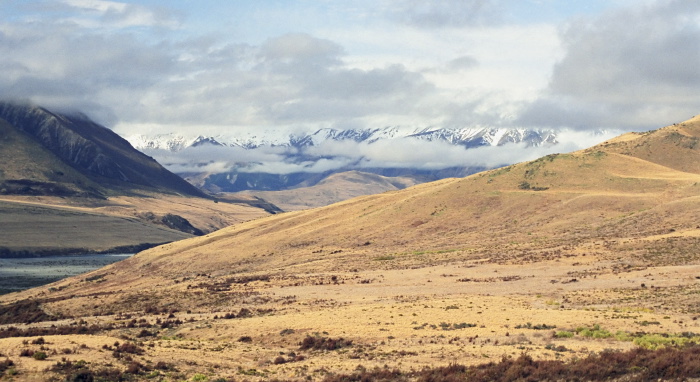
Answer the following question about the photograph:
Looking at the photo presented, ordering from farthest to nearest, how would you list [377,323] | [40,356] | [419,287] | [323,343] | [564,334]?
[419,287] < [377,323] < [323,343] < [564,334] < [40,356]

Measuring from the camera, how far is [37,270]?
531 ft

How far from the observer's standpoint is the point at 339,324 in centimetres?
4900

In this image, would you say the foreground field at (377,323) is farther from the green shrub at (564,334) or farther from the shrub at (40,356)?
the shrub at (40,356)

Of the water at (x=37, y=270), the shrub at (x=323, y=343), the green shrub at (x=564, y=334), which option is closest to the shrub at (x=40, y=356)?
the shrub at (x=323, y=343)

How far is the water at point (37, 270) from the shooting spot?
431 feet

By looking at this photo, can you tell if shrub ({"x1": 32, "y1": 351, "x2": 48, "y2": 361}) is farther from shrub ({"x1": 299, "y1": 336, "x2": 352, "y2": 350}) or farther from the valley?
shrub ({"x1": 299, "y1": 336, "x2": 352, "y2": 350})

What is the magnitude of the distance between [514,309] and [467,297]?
9.63 meters

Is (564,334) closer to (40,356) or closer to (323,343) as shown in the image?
(323,343)

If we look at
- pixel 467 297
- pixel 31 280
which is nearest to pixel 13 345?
pixel 467 297

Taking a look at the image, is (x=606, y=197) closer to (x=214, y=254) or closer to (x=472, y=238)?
(x=472, y=238)

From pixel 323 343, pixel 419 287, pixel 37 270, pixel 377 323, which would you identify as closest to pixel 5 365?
pixel 323 343

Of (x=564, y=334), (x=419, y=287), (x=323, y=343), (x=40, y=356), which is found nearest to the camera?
(x=40, y=356)

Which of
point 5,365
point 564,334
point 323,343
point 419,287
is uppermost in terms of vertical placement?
point 5,365

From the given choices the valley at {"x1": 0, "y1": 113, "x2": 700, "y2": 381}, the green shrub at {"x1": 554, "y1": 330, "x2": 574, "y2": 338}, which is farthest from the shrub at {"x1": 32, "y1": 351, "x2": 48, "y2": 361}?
the green shrub at {"x1": 554, "y1": 330, "x2": 574, "y2": 338}
